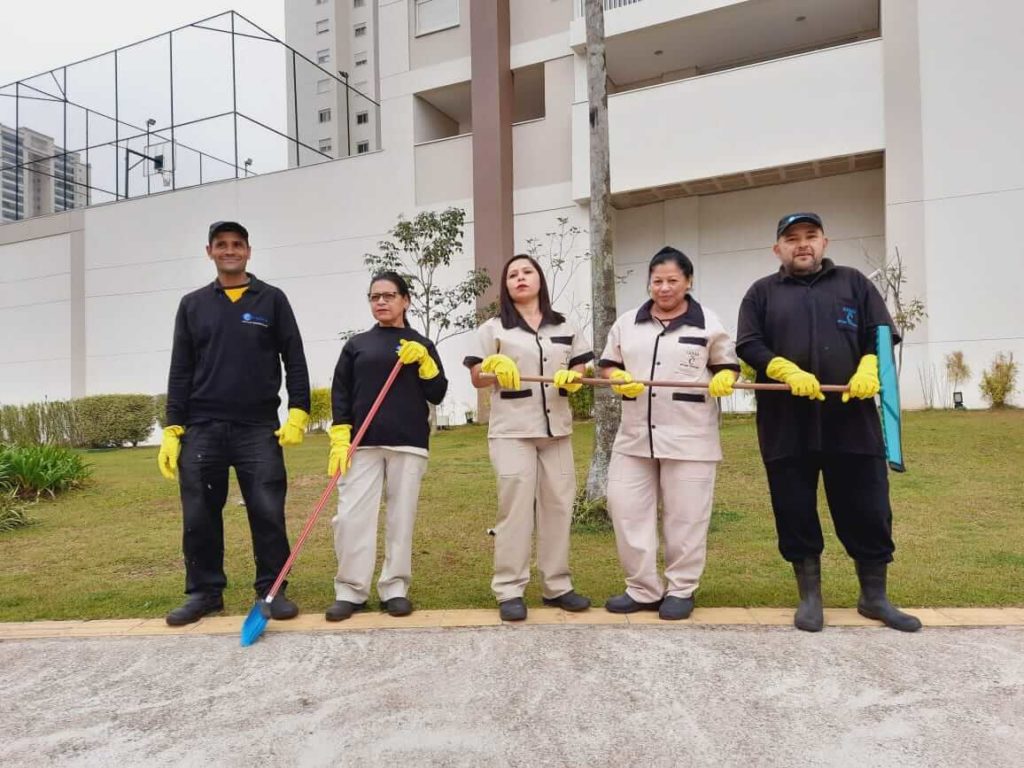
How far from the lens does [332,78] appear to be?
21.2 metres

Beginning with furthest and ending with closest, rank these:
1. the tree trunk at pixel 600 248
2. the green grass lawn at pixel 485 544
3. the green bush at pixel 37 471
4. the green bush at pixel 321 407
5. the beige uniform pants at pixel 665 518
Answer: the green bush at pixel 321 407 < the green bush at pixel 37 471 < the tree trunk at pixel 600 248 < the green grass lawn at pixel 485 544 < the beige uniform pants at pixel 665 518

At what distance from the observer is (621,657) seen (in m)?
2.80

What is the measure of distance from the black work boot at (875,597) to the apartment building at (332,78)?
17294 millimetres

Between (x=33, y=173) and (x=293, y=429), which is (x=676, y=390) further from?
(x=33, y=173)

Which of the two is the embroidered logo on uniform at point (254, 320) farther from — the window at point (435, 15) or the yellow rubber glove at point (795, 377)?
the window at point (435, 15)

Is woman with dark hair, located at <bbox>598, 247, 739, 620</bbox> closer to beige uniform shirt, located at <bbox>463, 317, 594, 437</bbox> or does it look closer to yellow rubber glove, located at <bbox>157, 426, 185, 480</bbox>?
beige uniform shirt, located at <bbox>463, 317, 594, 437</bbox>

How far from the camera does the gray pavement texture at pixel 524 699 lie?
2119 millimetres

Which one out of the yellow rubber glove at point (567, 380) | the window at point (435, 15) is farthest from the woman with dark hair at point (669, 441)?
the window at point (435, 15)

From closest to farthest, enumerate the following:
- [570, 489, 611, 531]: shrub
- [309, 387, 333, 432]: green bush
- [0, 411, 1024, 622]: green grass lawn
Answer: [0, 411, 1024, 622]: green grass lawn, [570, 489, 611, 531]: shrub, [309, 387, 333, 432]: green bush

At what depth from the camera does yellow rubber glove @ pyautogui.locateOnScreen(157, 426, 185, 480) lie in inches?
139

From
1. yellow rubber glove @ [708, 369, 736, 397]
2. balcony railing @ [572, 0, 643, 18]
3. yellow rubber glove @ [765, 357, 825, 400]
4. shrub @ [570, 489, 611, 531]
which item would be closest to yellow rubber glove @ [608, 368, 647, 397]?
yellow rubber glove @ [708, 369, 736, 397]

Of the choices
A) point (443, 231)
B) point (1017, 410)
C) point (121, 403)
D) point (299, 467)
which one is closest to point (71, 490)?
point (299, 467)

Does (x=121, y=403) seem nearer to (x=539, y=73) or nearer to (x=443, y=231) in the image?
(x=443, y=231)

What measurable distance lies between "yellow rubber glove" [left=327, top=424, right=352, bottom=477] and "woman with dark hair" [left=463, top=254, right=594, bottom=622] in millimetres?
693
